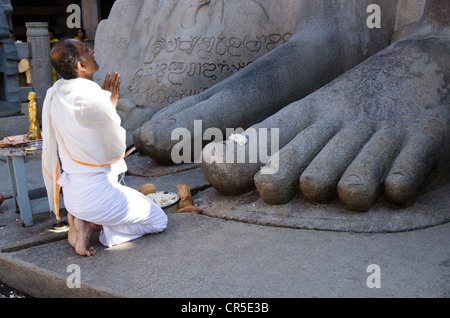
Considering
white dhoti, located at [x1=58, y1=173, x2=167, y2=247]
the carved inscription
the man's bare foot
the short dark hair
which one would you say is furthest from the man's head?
the carved inscription

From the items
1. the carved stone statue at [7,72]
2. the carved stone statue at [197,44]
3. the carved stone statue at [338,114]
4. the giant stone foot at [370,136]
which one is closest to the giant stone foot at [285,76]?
the carved stone statue at [338,114]

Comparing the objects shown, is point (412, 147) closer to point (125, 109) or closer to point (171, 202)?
point (171, 202)

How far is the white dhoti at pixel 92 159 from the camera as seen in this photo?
1.98 m

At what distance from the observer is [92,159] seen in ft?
6.61

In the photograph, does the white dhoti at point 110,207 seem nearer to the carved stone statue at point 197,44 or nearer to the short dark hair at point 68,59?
the short dark hair at point 68,59

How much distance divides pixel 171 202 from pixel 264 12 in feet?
6.62

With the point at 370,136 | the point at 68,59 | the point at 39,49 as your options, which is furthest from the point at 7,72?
the point at 370,136

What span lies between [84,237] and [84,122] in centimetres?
47

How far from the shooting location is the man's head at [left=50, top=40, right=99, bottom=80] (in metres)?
2.00

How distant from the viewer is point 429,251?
6.37ft

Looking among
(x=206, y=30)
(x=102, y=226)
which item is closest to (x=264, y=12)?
(x=206, y=30)

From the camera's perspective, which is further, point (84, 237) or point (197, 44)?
point (197, 44)

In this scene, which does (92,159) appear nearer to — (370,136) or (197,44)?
(370,136)

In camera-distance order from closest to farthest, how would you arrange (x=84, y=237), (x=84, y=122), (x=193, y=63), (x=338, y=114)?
(x=84, y=122)
(x=84, y=237)
(x=338, y=114)
(x=193, y=63)
